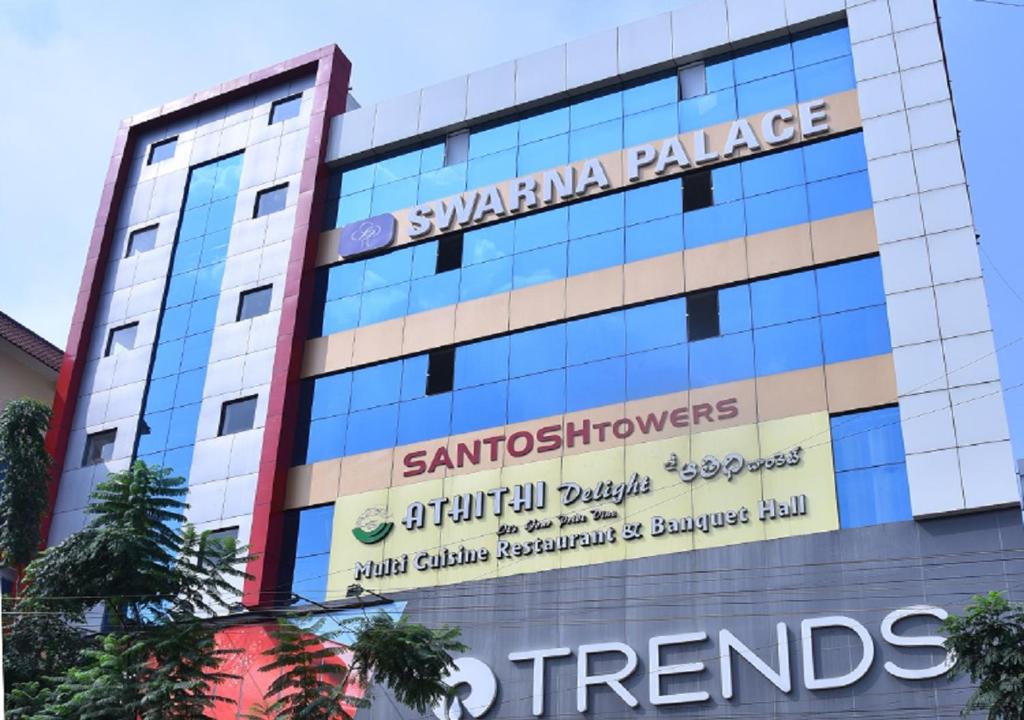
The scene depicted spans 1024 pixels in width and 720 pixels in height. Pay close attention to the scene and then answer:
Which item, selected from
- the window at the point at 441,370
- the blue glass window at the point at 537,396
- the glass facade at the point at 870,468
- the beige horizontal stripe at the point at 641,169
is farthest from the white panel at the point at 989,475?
the window at the point at 441,370

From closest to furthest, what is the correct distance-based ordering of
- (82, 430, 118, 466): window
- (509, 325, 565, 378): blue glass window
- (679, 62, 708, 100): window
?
(509, 325, 565, 378): blue glass window
(679, 62, 708, 100): window
(82, 430, 118, 466): window

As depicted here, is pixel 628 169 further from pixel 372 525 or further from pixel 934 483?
pixel 934 483

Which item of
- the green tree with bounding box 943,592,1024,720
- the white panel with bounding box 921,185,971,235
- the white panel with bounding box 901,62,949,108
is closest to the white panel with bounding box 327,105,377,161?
the white panel with bounding box 901,62,949,108

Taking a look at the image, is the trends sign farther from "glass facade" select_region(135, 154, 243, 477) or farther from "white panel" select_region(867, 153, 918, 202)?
"glass facade" select_region(135, 154, 243, 477)

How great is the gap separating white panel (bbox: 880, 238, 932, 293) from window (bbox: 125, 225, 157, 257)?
79.9ft

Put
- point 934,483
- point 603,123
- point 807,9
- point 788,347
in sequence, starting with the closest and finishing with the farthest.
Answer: point 934,483
point 788,347
point 807,9
point 603,123

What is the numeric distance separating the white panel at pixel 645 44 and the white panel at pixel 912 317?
10.3m

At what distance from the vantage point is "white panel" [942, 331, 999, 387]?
24703mm

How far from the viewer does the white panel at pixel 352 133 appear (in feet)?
121

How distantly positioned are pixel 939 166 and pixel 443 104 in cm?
1510

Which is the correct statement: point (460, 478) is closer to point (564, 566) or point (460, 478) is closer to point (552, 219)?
point (564, 566)

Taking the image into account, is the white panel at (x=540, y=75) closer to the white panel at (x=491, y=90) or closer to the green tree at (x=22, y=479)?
the white panel at (x=491, y=90)

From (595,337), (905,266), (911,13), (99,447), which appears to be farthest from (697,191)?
(99,447)

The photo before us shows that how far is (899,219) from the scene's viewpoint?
27.2 metres
